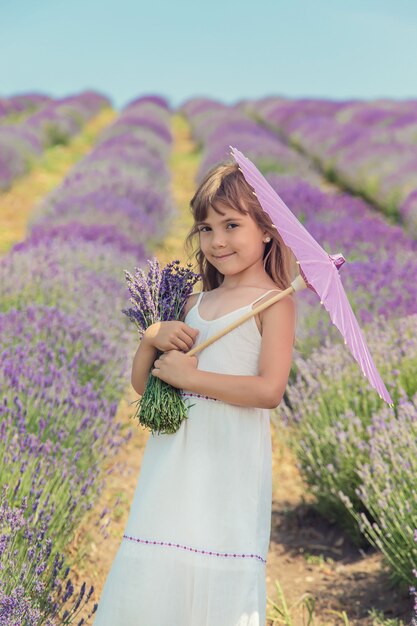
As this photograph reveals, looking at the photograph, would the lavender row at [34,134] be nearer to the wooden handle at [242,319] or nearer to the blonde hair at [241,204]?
the blonde hair at [241,204]

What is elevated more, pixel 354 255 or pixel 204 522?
pixel 354 255

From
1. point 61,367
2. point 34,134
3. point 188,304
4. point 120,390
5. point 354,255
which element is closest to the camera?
point 188,304

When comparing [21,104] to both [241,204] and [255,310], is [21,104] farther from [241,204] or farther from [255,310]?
[255,310]

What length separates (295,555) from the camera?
3604 millimetres

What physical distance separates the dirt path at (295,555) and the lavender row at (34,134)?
9.65 m

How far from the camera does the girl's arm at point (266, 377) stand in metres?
1.98

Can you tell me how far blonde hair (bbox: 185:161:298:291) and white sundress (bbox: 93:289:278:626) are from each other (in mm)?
216

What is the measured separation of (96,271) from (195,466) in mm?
3654

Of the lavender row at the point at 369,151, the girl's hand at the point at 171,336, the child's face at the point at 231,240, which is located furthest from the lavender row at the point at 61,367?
the lavender row at the point at 369,151

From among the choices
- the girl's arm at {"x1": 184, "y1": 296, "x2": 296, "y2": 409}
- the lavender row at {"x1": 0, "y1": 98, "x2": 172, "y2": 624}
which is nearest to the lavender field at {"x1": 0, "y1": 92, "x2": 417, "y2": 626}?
the lavender row at {"x1": 0, "y1": 98, "x2": 172, "y2": 624}

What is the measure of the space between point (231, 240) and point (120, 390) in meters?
2.05

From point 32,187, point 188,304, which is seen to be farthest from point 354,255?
point 32,187

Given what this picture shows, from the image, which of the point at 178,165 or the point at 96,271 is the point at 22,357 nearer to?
the point at 96,271

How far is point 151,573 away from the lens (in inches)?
77.4
